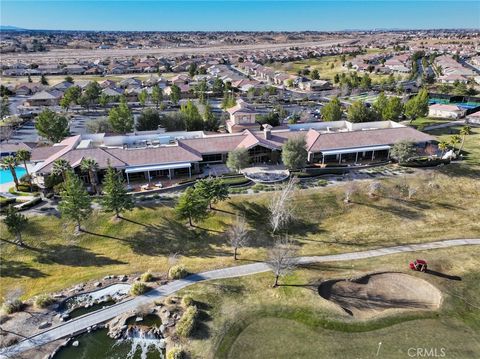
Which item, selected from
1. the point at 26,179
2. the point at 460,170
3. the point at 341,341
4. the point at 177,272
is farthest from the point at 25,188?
the point at 460,170

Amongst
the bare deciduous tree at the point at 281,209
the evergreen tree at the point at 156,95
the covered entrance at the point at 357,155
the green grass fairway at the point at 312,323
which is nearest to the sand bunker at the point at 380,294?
the green grass fairway at the point at 312,323

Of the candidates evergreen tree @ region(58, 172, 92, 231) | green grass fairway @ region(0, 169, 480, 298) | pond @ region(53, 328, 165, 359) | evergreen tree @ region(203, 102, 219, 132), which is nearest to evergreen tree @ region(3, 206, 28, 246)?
green grass fairway @ region(0, 169, 480, 298)

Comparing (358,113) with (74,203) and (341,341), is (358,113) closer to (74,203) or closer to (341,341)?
(341,341)

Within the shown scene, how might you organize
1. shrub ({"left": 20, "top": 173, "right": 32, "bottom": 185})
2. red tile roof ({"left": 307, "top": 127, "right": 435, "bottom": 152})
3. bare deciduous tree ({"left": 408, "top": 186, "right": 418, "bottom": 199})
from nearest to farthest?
bare deciduous tree ({"left": 408, "top": 186, "right": 418, "bottom": 199}), shrub ({"left": 20, "top": 173, "right": 32, "bottom": 185}), red tile roof ({"left": 307, "top": 127, "right": 435, "bottom": 152})

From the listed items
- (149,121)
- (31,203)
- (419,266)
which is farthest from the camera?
(149,121)

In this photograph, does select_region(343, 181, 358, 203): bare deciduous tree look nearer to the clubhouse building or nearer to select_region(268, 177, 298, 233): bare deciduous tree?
select_region(268, 177, 298, 233): bare deciduous tree

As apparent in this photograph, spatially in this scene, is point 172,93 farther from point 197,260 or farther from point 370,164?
point 197,260

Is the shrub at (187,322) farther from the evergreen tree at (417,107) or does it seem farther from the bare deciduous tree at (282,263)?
the evergreen tree at (417,107)
